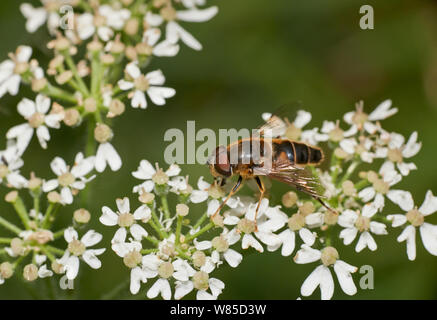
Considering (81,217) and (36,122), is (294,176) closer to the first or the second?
(81,217)

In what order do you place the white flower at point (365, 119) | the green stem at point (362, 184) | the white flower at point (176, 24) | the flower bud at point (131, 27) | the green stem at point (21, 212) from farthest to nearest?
the white flower at point (176, 24) < the flower bud at point (131, 27) < the white flower at point (365, 119) < the green stem at point (362, 184) < the green stem at point (21, 212)

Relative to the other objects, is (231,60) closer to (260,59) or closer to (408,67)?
(260,59)

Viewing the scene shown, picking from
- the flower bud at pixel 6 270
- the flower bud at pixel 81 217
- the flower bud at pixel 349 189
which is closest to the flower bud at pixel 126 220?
the flower bud at pixel 81 217

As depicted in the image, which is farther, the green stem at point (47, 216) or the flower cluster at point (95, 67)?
the flower cluster at point (95, 67)

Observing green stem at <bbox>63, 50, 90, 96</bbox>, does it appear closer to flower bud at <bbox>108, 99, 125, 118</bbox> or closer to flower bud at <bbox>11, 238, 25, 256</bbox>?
flower bud at <bbox>108, 99, 125, 118</bbox>

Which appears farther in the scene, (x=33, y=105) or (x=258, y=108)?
(x=258, y=108)

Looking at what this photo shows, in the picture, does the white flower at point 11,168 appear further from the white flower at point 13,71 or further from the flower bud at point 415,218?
the flower bud at point 415,218

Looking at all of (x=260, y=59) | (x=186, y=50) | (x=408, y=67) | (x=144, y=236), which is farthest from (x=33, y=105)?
(x=408, y=67)
